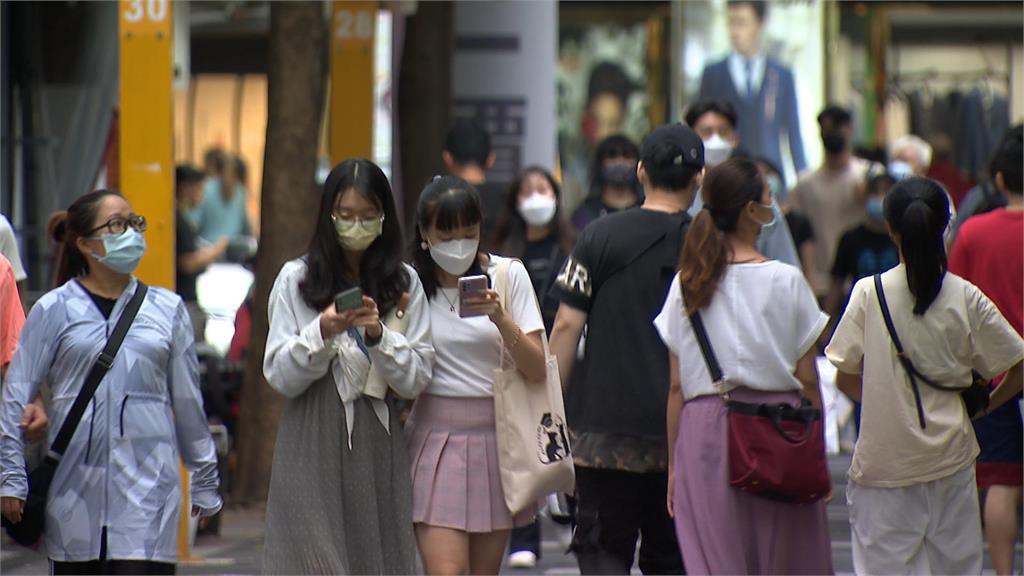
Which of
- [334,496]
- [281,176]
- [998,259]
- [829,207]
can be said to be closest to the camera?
[334,496]

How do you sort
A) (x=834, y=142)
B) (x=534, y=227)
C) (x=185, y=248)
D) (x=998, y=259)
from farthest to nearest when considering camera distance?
1. (x=185, y=248)
2. (x=834, y=142)
3. (x=534, y=227)
4. (x=998, y=259)

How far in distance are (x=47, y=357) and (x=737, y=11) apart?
42.8 ft

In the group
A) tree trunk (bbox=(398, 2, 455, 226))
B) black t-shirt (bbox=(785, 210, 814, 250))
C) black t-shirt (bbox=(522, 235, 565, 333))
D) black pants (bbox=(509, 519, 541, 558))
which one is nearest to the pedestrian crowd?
black pants (bbox=(509, 519, 541, 558))

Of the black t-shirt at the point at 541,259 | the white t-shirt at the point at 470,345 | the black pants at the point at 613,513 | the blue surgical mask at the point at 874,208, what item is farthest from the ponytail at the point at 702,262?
the blue surgical mask at the point at 874,208

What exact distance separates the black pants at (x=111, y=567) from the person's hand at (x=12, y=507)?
230mm

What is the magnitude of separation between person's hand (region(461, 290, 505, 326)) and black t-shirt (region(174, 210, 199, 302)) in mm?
8021

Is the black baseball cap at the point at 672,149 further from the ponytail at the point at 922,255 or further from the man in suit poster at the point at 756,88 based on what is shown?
the man in suit poster at the point at 756,88

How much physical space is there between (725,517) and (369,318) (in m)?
1.45

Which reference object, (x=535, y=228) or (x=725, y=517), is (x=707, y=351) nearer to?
(x=725, y=517)

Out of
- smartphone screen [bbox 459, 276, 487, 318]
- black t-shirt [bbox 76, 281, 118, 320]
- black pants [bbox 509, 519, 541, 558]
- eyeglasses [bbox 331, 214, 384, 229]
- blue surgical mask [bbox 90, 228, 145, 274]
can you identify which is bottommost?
black pants [bbox 509, 519, 541, 558]

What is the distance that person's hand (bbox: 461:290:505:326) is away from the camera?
6141 mm

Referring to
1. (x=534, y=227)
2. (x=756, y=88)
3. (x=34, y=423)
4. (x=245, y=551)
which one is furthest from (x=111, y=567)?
(x=756, y=88)

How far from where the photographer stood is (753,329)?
257 inches

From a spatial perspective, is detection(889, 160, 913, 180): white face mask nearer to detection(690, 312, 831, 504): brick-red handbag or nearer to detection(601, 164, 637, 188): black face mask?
detection(601, 164, 637, 188): black face mask
